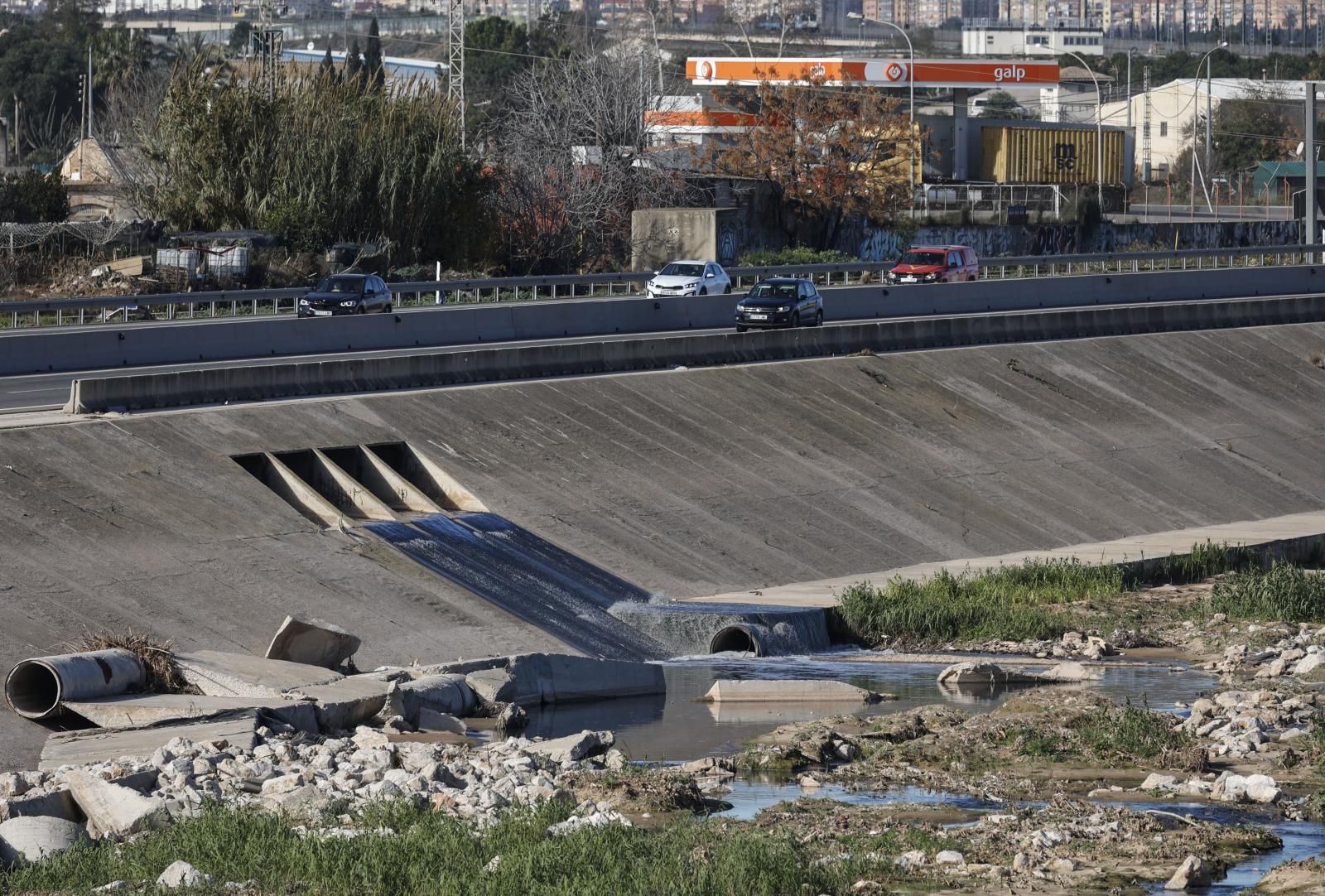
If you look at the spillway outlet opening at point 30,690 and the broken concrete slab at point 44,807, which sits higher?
the broken concrete slab at point 44,807

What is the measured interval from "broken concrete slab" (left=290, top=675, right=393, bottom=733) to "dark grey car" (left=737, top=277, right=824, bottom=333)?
26.3m

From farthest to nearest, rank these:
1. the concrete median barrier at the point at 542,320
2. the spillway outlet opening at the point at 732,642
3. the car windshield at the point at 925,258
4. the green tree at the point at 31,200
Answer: the green tree at the point at 31,200 → the car windshield at the point at 925,258 → the concrete median barrier at the point at 542,320 → the spillway outlet opening at the point at 732,642

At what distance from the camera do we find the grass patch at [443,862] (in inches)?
553

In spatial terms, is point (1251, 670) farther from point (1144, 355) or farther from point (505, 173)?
point (505, 173)

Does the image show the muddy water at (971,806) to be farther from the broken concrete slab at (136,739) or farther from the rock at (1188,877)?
the broken concrete slab at (136,739)

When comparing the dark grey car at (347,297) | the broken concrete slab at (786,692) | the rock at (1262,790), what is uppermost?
the dark grey car at (347,297)

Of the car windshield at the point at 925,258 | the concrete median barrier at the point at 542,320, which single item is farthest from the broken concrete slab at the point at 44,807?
the car windshield at the point at 925,258

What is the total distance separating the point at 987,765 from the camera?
19.3 m

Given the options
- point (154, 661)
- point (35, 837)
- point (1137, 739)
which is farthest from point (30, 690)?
point (1137, 739)

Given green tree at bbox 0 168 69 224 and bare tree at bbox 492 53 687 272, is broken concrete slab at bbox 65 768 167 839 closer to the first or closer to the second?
→ green tree at bbox 0 168 69 224

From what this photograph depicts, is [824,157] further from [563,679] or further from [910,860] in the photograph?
[910,860]

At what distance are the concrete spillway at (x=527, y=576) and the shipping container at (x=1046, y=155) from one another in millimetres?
74480

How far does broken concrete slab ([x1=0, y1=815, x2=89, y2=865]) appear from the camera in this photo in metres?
15.0

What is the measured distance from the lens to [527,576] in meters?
28.5
